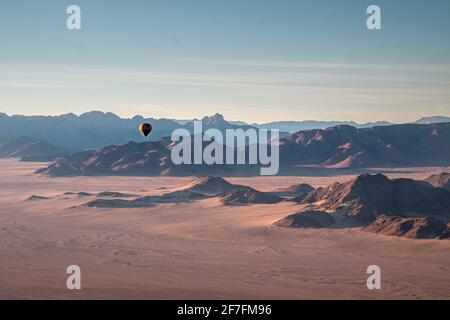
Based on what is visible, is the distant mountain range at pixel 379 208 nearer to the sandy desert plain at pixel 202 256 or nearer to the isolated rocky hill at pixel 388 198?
the isolated rocky hill at pixel 388 198

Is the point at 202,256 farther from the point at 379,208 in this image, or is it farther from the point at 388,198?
the point at 388,198

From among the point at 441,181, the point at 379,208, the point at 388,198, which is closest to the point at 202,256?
the point at 379,208

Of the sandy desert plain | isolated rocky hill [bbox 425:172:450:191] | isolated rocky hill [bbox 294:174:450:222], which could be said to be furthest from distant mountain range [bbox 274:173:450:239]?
isolated rocky hill [bbox 425:172:450:191]

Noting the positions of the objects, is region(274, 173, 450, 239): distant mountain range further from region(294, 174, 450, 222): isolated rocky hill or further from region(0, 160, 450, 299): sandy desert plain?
region(0, 160, 450, 299): sandy desert plain

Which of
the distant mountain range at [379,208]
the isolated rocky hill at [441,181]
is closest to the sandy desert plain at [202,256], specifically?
the distant mountain range at [379,208]

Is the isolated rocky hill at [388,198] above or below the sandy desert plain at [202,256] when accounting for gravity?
above

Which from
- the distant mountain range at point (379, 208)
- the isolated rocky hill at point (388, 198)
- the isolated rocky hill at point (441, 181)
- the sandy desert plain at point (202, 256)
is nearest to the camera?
the sandy desert plain at point (202, 256)

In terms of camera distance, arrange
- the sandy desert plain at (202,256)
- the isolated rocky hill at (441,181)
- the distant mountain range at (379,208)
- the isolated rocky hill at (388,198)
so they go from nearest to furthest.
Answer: the sandy desert plain at (202,256)
the distant mountain range at (379,208)
the isolated rocky hill at (388,198)
the isolated rocky hill at (441,181)
